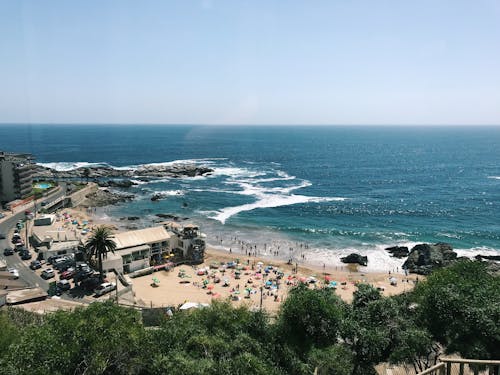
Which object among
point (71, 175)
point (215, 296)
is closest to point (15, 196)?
point (71, 175)

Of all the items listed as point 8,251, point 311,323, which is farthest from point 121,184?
point 311,323

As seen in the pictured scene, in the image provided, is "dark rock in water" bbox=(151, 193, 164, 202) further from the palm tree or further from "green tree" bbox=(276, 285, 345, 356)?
"green tree" bbox=(276, 285, 345, 356)

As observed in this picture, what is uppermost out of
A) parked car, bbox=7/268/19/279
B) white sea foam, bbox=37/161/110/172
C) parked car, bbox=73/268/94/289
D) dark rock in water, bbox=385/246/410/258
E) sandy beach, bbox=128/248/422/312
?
white sea foam, bbox=37/161/110/172

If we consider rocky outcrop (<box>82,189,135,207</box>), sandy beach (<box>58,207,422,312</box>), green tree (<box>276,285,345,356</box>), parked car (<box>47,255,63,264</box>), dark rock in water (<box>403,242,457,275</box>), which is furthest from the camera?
→ rocky outcrop (<box>82,189,135,207</box>)

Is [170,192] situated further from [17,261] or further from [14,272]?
[14,272]

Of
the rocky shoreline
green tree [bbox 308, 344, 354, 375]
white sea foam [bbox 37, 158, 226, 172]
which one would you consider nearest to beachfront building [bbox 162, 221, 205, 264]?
the rocky shoreline

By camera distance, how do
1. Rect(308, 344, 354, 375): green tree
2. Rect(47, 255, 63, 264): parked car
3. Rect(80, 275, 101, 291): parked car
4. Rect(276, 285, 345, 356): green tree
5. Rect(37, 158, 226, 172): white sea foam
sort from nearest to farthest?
Rect(308, 344, 354, 375): green tree → Rect(276, 285, 345, 356): green tree → Rect(80, 275, 101, 291): parked car → Rect(47, 255, 63, 264): parked car → Rect(37, 158, 226, 172): white sea foam
